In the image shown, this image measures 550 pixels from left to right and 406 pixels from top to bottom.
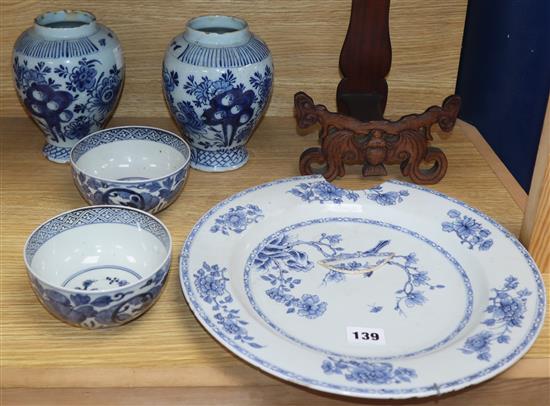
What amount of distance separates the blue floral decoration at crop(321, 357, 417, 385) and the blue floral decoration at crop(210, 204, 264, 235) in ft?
0.68

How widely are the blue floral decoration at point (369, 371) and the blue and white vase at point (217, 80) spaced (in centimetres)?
35

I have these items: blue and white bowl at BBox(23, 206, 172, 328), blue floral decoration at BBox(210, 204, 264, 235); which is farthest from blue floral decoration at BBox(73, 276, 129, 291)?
blue floral decoration at BBox(210, 204, 264, 235)

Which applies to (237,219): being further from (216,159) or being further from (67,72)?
(67,72)

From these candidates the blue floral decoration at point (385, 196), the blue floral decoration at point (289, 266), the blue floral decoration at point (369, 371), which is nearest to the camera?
the blue floral decoration at point (369, 371)

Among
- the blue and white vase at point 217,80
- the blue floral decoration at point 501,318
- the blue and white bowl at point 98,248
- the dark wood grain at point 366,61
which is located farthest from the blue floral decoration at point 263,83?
the blue floral decoration at point 501,318

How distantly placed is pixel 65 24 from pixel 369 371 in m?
0.56

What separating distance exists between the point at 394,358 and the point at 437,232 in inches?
8.0

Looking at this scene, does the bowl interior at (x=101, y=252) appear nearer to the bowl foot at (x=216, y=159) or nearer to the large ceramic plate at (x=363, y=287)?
the large ceramic plate at (x=363, y=287)

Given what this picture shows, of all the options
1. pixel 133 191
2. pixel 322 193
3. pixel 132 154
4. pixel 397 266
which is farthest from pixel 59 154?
pixel 397 266

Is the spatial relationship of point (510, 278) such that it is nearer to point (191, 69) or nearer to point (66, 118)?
point (191, 69)

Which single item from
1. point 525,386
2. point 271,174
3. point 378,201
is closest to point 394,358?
point 525,386

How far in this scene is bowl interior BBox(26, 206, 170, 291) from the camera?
0.69m

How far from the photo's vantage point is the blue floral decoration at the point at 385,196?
79 centimetres

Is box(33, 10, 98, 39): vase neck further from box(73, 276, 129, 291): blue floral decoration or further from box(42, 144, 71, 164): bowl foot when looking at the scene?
box(73, 276, 129, 291): blue floral decoration
